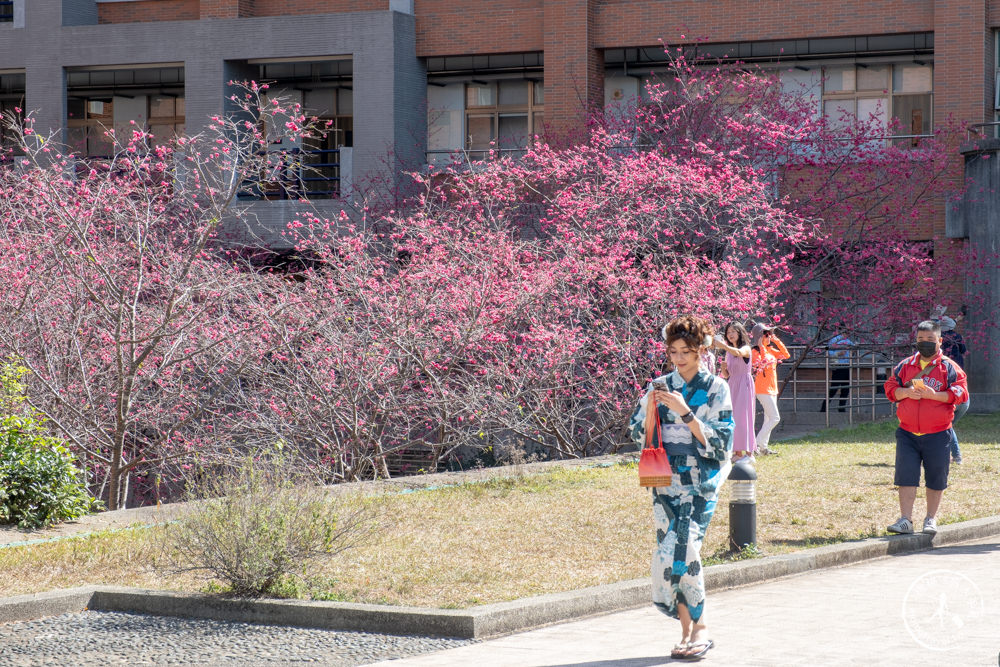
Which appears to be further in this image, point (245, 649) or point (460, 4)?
point (460, 4)

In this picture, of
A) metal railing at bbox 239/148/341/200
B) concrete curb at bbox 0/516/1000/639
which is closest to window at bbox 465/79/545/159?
metal railing at bbox 239/148/341/200

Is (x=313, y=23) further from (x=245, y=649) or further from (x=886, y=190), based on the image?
(x=245, y=649)

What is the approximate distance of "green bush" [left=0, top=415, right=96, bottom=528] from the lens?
1013 centimetres

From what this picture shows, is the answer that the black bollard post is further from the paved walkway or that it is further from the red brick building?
the red brick building

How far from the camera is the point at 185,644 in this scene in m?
6.98

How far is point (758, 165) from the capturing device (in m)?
24.3

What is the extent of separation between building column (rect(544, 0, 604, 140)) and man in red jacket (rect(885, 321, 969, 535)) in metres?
19.6

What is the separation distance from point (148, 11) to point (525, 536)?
25.9 m

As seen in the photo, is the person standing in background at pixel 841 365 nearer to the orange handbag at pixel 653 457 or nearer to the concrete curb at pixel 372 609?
the concrete curb at pixel 372 609

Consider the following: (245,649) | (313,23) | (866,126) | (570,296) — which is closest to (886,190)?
(866,126)

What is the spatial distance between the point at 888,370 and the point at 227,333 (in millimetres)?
15480

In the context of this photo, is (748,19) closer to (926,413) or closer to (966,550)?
(926,413)

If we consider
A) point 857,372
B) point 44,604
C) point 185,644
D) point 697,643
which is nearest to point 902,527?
point 697,643

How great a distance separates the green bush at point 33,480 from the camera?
10133 mm
